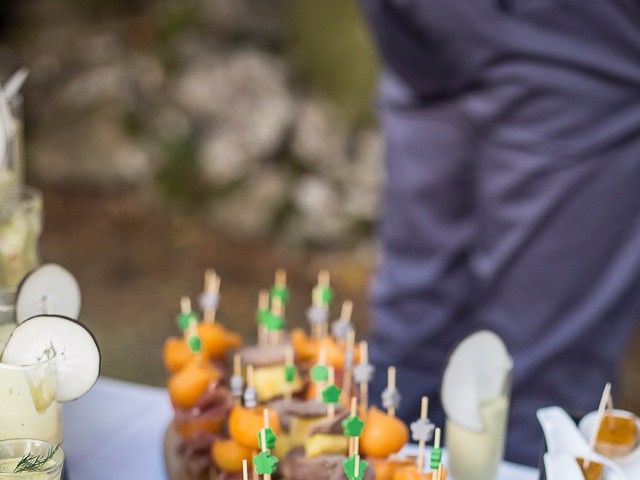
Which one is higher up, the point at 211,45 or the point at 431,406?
the point at 211,45

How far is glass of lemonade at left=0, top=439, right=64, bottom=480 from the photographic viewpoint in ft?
2.61

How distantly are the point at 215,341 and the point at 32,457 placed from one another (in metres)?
0.41

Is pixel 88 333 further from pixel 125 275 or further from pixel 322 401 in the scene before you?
Result: pixel 125 275

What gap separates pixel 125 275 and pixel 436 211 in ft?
8.40

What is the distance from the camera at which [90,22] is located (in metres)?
4.91

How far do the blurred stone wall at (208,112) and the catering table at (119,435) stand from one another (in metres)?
2.93

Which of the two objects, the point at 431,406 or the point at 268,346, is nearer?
the point at 268,346

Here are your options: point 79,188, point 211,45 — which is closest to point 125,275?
point 79,188

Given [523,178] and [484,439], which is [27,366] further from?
[523,178]

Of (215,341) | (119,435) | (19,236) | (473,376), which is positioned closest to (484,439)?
(473,376)

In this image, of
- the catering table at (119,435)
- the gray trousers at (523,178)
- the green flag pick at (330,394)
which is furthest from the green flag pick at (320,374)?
the gray trousers at (523,178)

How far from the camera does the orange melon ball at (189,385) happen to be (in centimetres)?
107

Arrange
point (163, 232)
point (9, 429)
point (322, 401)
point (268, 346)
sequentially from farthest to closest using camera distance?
point (163, 232), point (268, 346), point (322, 401), point (9, 429)

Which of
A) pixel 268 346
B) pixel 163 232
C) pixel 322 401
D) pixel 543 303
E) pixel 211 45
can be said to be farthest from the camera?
pixel 211 45
